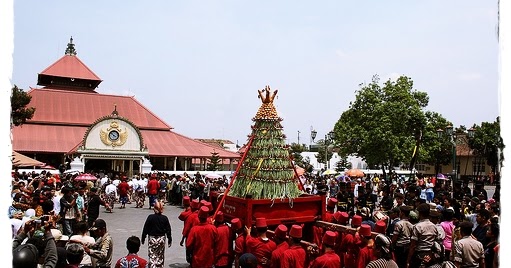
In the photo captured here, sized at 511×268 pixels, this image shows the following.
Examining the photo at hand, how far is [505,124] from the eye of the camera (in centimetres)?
341

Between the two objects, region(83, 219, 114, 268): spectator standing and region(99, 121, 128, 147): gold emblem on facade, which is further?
region(99, 121, 128, 147): gold emblem on facade

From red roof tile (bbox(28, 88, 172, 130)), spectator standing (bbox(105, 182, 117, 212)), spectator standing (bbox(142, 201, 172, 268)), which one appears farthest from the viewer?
red roof tile (bbox(28, 88, 172, 130))

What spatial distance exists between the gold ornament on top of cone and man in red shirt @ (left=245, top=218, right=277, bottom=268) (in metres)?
1.94

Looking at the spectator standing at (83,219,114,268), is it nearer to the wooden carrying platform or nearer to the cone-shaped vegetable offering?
the wooden carrying platform

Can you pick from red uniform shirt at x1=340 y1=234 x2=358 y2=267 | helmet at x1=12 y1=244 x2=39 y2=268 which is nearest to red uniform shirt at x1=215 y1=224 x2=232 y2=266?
red uniform shirt at x1=340 y1=234 x2=358 y2=267

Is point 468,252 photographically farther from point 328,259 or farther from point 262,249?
point 262,249

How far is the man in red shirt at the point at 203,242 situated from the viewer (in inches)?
328

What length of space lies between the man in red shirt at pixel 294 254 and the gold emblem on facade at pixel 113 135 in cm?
3114

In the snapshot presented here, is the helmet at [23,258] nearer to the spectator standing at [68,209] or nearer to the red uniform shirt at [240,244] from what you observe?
the red uniform shirt at [240,244]

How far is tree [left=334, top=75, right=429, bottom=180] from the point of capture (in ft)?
110

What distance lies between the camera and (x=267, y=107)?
8430mm

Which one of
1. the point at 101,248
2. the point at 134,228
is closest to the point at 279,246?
the point at 101,248

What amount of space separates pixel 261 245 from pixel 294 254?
1.00 metres

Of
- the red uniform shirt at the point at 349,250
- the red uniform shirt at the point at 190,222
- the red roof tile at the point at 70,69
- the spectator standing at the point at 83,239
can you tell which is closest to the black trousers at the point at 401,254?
the red uniform shirt at the point at 349,250
